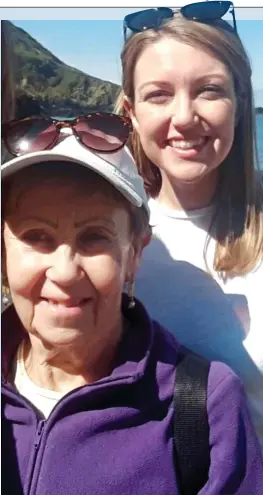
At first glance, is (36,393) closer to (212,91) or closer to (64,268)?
(64,268)

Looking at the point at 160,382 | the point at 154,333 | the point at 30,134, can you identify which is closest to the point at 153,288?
the point at 154,333

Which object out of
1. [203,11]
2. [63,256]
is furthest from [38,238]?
[203,11]

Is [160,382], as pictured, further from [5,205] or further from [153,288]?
[5,205]

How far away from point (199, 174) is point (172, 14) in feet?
1.06

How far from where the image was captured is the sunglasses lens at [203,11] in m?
1.38

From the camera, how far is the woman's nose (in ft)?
4.23

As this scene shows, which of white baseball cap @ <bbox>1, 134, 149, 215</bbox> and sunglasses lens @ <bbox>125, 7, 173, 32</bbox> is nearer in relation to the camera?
white baseball cap @ <bbox>1, 134, 149, 215</bbox>

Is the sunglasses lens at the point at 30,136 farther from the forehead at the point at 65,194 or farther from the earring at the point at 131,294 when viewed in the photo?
the earring at the point at 131,294

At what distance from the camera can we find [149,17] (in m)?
1.39

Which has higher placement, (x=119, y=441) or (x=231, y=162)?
(x=231, y=162)

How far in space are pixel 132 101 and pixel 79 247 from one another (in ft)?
1.09

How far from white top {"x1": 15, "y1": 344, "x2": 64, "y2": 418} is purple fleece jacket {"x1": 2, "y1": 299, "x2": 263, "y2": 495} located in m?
0.02

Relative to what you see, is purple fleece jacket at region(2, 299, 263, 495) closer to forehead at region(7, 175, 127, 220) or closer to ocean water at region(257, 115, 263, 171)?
forehead at region(7, 175, 127, 220)

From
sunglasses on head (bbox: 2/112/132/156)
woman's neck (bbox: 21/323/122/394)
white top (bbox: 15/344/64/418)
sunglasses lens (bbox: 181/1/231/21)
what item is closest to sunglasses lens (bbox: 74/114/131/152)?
sunglasses on head (bbox: 2/112/132/156)
